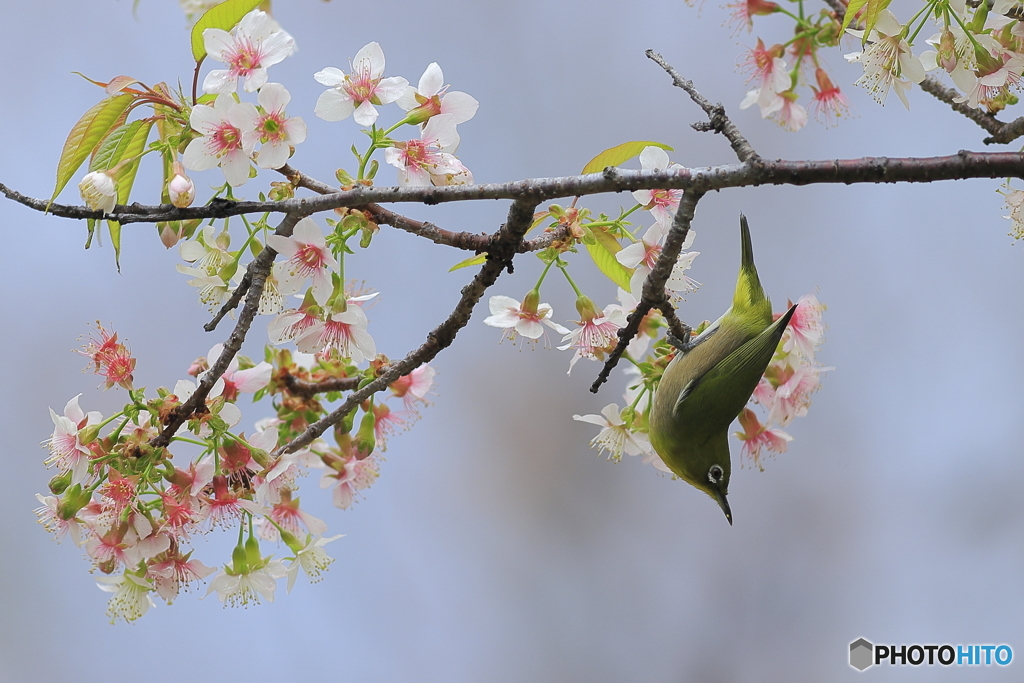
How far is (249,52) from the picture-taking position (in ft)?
2.66

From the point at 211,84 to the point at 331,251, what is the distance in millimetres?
208

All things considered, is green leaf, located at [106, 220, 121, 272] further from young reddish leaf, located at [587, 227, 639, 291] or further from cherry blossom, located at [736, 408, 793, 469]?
cherry blossom, located at [736, 408, 793, 469]

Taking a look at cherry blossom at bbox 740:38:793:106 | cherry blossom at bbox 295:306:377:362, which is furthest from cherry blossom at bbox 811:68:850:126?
cherry blossom at bbox 295:306:377:362

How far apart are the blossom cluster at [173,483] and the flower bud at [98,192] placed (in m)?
0.20

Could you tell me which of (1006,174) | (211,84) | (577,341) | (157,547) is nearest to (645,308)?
(577,341)

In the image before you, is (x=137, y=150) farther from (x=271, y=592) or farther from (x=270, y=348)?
(x=271, y=592)

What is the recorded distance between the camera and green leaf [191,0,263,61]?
0.79m

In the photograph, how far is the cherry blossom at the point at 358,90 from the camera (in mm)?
837

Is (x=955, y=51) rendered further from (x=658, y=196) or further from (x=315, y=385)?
(x=315, y=385)

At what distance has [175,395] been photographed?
35.4 inches

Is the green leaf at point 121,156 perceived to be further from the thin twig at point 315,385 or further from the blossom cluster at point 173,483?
the thin twig at point 315,385

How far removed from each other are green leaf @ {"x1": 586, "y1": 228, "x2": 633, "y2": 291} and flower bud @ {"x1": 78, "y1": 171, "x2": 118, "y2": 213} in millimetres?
506

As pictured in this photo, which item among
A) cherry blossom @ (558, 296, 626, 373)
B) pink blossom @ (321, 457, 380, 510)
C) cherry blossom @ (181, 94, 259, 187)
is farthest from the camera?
pink blossom @ (321, 457, 380, 510)

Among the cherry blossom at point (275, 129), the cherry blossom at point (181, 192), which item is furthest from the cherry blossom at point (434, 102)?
the cherry blossom at point (181, 192)
